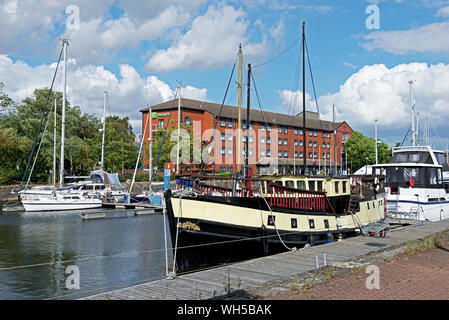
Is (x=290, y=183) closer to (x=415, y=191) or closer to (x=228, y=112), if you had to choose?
(x=415, y=191)

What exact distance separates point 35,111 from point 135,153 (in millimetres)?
23222

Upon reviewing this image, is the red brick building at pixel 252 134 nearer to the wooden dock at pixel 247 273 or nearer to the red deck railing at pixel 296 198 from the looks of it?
the red deck railing at pixel 296 198

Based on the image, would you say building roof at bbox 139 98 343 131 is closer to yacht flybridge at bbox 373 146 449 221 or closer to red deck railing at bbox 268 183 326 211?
yacht flybridge at bbox 373 146 449 221

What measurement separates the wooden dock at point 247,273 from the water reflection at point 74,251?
2.01m

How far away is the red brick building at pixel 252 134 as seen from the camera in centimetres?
8125

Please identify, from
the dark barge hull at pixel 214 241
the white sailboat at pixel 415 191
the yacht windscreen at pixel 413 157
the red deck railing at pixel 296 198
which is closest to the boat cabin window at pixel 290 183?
the red deck railing at pixel 296 198

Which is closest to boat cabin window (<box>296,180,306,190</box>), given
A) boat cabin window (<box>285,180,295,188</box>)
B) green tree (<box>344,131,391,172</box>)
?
boat cabin window (<box>285,180,295,188</box>)

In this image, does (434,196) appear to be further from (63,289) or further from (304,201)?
(63,289)

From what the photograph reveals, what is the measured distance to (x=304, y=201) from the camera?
747 inches

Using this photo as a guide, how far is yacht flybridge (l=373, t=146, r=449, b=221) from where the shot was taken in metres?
30.1

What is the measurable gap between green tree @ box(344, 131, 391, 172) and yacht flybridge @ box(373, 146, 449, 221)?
72639 mm

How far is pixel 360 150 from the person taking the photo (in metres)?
104

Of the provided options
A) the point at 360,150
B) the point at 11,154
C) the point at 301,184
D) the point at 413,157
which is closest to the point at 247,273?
the point at 301,184
